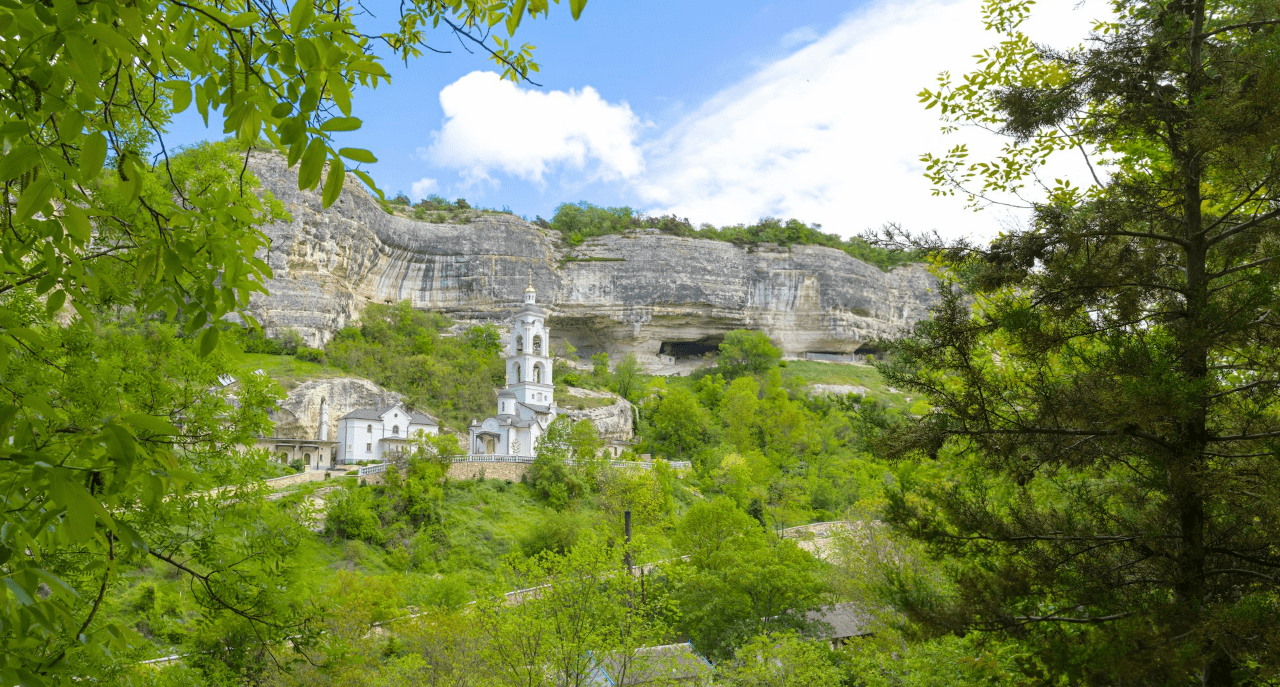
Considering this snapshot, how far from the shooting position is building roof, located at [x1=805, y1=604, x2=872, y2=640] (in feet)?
67.7

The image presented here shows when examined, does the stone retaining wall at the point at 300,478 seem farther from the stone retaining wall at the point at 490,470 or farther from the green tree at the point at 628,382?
the green tree at the point at 628,382

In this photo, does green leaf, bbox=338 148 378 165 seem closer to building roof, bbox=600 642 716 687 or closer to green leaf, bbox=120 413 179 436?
green leaf, bbox=120 413 179 436

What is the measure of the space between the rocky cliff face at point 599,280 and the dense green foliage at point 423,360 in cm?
206

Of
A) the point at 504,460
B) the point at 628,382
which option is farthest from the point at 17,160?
the point at 628,382

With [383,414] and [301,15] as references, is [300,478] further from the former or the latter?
[301,15]

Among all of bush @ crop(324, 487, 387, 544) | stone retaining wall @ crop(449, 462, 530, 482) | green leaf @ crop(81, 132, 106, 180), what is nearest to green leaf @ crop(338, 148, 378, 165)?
green leaf @ crop(81, 132, 106, 180)

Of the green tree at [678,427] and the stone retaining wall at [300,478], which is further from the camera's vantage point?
the green tree at [678,427]

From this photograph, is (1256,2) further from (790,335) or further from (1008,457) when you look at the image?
(790,335)

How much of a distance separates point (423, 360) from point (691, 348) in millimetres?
25839

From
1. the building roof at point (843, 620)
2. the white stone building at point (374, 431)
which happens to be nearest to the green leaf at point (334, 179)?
the building roof at point (843, 620)

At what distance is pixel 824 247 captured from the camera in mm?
60938

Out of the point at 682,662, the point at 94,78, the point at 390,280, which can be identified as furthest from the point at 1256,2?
the point at 390,280

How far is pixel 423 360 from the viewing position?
41500 mm

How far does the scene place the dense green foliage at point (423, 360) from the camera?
39656 mm
